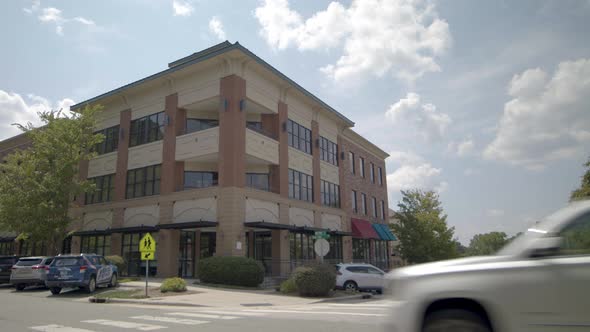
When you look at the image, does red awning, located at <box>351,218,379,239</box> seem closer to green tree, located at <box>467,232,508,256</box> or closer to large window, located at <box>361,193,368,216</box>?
large window, located at <box>361,193,368,216</box>

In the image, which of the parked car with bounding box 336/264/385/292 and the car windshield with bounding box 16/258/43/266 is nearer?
the car windshield with bounding box 16/258/43/266

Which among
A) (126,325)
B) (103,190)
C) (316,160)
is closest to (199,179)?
(103,190)

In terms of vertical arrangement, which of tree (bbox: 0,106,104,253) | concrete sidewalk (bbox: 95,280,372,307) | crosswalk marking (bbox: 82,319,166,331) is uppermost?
tree (bbox: 0,106,104,253)

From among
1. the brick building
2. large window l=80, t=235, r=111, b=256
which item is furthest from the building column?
large window l=80, t=235, r=111, b=256

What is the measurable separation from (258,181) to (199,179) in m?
3.76

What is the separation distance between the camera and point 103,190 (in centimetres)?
3103

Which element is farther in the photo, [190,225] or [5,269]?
[190,225]

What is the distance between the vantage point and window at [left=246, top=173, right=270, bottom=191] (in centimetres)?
2769

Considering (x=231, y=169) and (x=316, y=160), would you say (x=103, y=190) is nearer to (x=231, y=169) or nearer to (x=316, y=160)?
(x=231, y=169)

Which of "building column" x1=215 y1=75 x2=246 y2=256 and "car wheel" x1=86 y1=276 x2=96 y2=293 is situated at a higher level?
"building column" x1=215 y1=75 x2=246 y2=256

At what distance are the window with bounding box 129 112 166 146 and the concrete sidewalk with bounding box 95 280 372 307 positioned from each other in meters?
12.4

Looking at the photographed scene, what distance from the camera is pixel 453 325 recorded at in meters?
4.34

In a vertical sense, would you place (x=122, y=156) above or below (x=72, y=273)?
above

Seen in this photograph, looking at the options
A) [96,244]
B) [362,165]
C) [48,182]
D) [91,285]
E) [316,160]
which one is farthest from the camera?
[362,165]
